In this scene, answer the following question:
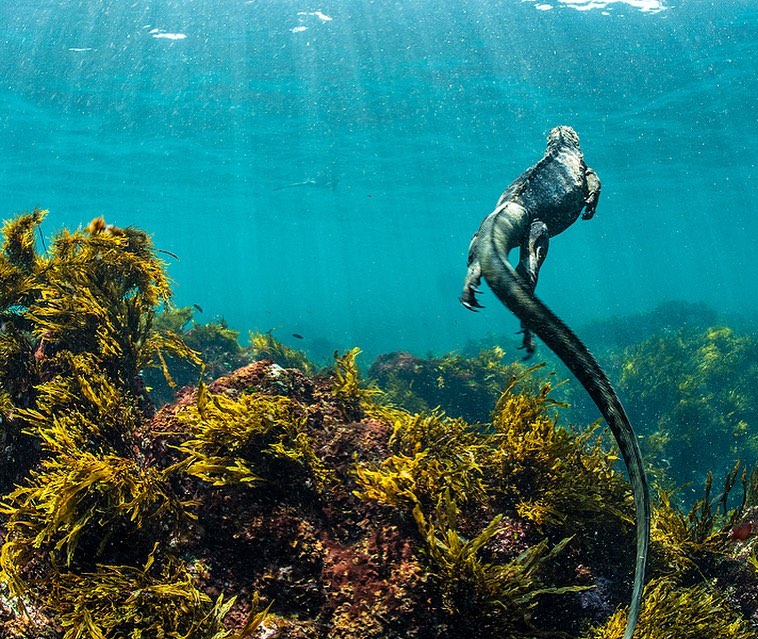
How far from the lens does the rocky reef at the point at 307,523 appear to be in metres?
2.79

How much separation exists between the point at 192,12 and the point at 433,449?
21.7 metres

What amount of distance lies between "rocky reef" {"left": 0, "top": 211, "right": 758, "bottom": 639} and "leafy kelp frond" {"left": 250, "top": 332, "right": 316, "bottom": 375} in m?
6.70

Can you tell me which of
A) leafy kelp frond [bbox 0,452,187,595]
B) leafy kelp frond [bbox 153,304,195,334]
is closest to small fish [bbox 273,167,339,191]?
leafy kelp frond [bbox 153,304,195,334]

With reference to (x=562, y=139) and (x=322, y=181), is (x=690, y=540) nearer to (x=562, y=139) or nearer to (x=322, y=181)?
(x=562, y=139)

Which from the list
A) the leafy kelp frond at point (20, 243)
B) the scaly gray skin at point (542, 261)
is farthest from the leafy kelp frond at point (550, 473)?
the leafy kelp frond at point (20, 243)

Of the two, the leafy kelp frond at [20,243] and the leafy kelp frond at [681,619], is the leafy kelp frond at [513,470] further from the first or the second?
the leafy kelp frond at [20,243]

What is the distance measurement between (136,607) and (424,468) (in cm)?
205

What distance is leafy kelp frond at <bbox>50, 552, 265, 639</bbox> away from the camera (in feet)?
8.53

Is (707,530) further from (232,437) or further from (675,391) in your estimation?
(675,391)

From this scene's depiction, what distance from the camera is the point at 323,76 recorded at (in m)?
23.5

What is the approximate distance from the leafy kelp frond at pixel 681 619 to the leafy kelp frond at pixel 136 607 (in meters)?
2.37

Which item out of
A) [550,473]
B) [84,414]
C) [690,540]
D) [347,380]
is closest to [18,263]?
[84,414]

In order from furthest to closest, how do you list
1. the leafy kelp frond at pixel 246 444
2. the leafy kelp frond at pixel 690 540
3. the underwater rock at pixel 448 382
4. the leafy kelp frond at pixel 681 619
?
the underwater rock at pixel 448 382
the leafy kelp frond at pixel 690 540
the leafy kelp frond at pixel 246 444
the leafy kelp frond at pixel 681 619

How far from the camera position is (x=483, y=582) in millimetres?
2752
